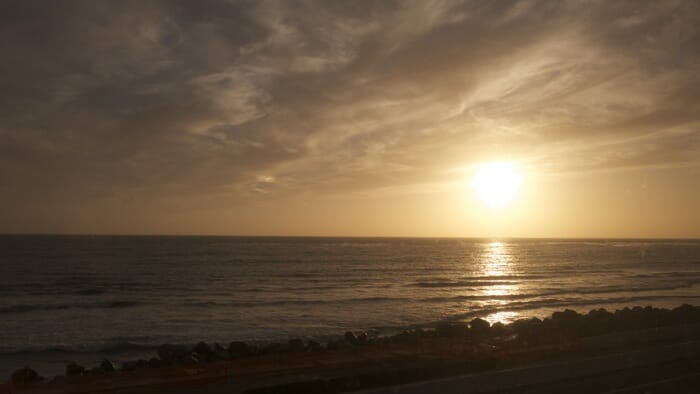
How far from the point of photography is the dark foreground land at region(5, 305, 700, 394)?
8.64 m

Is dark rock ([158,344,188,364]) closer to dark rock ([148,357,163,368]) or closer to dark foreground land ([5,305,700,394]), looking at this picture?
dark foreground land ([5,305,700,394])

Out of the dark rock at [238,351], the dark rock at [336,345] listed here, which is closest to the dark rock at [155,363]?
the dark rock at [238,351]

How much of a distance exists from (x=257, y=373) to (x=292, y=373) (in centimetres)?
91

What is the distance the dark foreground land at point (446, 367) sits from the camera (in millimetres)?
8641

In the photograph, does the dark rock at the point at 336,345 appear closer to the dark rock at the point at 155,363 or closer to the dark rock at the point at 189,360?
the dark rock at the point at 189,360

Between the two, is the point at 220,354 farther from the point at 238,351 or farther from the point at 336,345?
the point at 336,345

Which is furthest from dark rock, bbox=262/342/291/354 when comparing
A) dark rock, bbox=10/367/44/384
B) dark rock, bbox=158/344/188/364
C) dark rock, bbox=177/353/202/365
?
dark rock, bbox=10/367/44/384

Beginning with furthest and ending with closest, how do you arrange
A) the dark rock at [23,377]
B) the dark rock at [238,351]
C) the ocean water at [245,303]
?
the ocean water at [245,303], the dark rock at [238,351], the dark rock at [23,377]

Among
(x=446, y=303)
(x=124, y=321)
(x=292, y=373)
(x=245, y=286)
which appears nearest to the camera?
(x=292, y=373)

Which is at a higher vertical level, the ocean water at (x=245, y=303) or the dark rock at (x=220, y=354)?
the dark rock at (x=220, y=354)

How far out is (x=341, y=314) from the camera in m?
30.7

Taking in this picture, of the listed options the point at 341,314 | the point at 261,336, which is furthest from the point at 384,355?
the point at 341,314

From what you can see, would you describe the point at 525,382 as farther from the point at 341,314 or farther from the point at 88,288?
the point at 88,288

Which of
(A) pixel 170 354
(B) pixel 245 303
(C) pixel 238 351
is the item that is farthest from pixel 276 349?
(B) pixel 245 303
